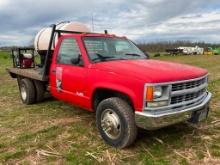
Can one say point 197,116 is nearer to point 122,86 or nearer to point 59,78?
point 122,86

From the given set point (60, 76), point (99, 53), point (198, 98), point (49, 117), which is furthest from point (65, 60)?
point (198, 98)

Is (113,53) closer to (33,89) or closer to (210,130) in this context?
(210,130)

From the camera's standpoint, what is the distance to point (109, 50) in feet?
18.1

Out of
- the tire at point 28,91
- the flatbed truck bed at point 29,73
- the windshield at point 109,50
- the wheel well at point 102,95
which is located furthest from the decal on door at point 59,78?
the tire at point 28,91

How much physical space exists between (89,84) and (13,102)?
3992mm

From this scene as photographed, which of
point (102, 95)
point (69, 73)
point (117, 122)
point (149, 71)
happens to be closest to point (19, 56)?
point (69, 73)

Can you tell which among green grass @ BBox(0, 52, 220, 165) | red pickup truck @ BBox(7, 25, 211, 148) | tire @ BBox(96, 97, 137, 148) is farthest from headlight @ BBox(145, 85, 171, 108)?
green grass @ BBox(0, 52, 220, 165)

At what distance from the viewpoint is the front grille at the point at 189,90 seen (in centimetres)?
417

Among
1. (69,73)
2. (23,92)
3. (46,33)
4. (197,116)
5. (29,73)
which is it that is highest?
(46,33)

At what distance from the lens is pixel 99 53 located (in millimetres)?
5297

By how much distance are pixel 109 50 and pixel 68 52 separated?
0.85m

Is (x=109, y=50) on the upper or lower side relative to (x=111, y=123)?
upper

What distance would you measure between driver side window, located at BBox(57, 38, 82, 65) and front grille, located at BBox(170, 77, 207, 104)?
1.95m

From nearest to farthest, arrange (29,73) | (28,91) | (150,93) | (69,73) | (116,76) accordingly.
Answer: (150,93) → (116,76) → (69,73) → (29,73) → (28,91)
